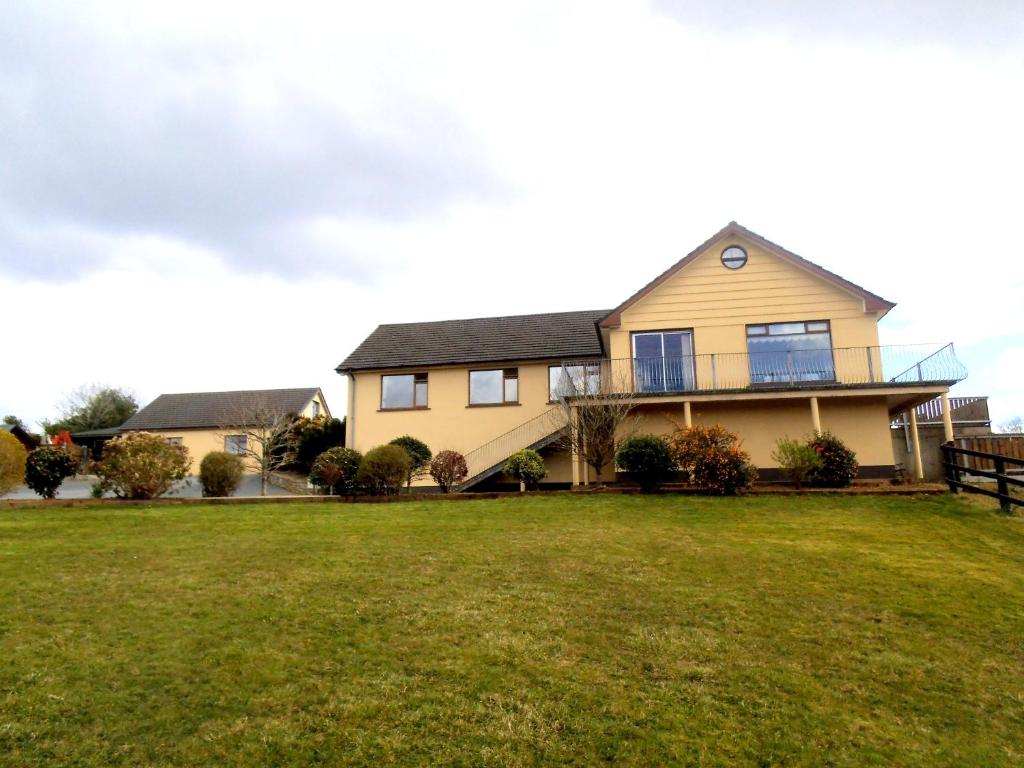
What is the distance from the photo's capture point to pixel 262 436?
81.6 ft

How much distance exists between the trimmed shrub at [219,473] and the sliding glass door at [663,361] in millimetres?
12125

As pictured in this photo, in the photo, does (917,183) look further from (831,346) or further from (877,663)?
(877,663)

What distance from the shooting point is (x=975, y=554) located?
9461 mm

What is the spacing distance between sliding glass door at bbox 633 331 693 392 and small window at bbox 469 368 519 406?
5113 mm

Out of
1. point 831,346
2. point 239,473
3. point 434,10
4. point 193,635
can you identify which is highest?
point 434,10

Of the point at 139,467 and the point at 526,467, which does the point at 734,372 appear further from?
the point at 139,467

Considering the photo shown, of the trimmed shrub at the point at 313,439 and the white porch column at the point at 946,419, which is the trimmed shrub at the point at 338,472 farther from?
the white porch column at the point at 946,419

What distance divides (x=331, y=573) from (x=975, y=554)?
31.1ft

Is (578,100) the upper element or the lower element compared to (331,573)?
upper

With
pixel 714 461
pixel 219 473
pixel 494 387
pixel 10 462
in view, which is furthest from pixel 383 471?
pixel 10 462

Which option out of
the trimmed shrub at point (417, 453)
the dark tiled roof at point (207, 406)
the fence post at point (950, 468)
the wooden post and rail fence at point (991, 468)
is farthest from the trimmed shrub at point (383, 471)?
the dark tiled roof at point (207, 406)

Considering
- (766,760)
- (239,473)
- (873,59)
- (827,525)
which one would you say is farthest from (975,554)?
(239,473)

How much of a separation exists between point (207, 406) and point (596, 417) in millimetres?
30503

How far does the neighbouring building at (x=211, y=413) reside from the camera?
3512 centimetres
